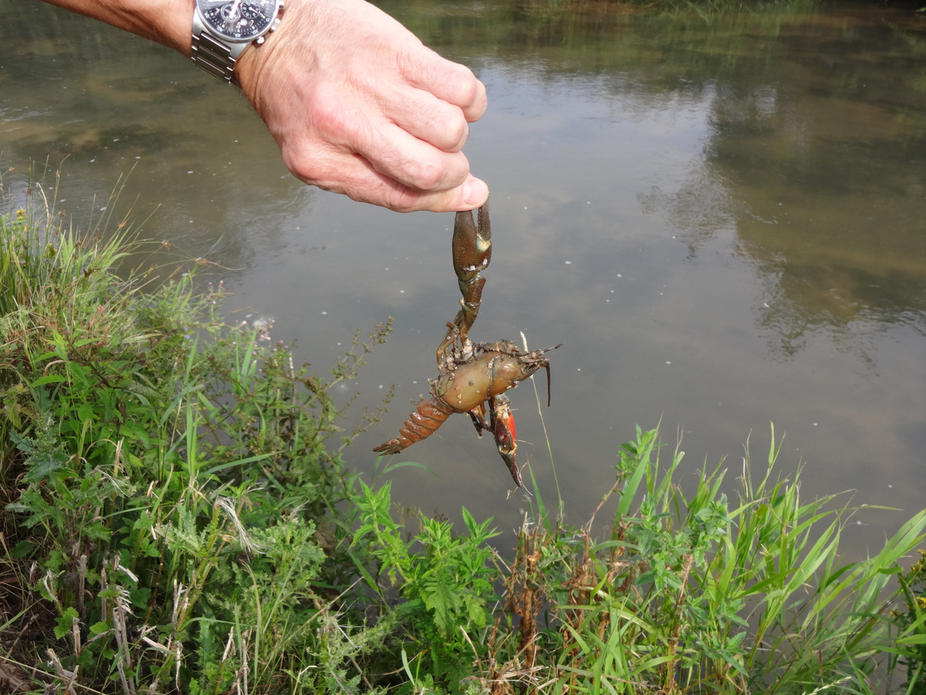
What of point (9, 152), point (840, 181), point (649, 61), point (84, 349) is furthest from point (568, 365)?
point (649, 61)

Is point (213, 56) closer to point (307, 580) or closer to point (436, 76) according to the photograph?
point (436, 76)

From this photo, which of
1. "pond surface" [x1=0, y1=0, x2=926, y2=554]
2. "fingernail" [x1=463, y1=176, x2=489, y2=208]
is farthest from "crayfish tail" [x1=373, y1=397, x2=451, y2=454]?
"pond surface" [x1=0, y1=0, x2=926, y2=554]

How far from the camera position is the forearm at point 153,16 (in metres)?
1.66

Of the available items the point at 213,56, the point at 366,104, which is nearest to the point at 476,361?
the point at 366,104

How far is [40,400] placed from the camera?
2295 mm

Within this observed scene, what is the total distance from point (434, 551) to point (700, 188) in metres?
4.39

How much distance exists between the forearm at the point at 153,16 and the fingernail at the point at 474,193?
2.27 feet

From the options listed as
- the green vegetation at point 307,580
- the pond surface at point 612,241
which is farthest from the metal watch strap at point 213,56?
the pond surface at point 612,241

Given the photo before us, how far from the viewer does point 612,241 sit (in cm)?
512

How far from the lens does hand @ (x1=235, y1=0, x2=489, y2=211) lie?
149 centimetres

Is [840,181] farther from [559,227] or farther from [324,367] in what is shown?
[324,367]

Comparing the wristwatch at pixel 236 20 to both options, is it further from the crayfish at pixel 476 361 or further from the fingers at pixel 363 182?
the crayfish at pixel 476 361

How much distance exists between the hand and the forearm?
0.53 feet

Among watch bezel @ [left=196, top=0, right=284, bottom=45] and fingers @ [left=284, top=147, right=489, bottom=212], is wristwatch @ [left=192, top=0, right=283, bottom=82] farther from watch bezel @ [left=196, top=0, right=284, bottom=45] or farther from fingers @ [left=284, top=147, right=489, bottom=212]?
fingers @ [left=284, top=147, right=489, bottom=212]
